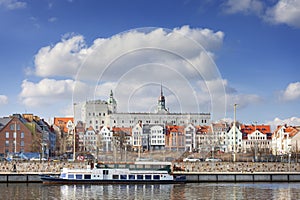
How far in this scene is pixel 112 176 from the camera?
226 ft

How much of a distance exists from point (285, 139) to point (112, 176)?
87.8m

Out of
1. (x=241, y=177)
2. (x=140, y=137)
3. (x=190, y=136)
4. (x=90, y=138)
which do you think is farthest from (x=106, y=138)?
(x=241, y=177)

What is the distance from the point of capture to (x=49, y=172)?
248 feet

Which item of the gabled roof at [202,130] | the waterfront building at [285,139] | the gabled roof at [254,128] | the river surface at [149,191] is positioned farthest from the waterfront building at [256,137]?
the river surface at [149,191]

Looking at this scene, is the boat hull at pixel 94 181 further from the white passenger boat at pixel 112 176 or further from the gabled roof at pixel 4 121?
the gabled roof at pixel 4 121

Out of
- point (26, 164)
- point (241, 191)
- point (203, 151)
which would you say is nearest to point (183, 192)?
point (241, 191)

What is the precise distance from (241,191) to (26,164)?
1416 inches

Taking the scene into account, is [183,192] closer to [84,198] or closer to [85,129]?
[84,198]

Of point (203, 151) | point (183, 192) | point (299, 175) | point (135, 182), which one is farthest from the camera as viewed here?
point (203, 151)

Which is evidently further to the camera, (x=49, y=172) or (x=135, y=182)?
(x=49, y=172)

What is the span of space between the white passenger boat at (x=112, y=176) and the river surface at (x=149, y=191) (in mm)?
1839

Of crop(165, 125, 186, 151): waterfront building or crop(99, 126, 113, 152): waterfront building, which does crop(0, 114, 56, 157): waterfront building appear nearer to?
crop(99, 126, 113, 152): waterfront building

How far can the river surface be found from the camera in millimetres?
52906

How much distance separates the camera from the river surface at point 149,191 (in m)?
52.9
